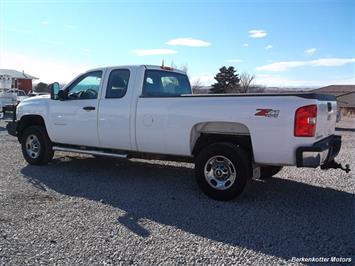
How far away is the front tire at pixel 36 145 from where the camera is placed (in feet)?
25.5

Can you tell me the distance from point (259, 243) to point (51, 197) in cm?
322

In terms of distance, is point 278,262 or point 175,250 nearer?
point 278,262

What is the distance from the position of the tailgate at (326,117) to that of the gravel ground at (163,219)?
1.07 metres

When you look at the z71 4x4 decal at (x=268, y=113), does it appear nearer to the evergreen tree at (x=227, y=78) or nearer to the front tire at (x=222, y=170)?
the front tire at (x=222, y=170)

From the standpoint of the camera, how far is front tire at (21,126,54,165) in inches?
306

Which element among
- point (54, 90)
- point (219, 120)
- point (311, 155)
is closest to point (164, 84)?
point (219, 120)

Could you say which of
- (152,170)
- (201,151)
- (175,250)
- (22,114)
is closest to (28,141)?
(22,114)

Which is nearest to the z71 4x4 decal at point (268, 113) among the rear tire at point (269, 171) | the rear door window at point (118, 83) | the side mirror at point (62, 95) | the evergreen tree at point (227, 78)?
the rear tire at point (269, 171)

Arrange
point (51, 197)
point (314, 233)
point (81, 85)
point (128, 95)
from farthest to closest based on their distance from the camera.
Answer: point (81, 85), point (128, 95), point (51, 197), point (314, 233)

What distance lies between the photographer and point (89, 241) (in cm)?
404

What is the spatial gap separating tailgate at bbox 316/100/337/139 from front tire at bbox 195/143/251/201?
1.08m

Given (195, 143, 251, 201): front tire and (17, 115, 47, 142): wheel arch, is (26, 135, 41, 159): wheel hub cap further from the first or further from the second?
(195, 143, 251, 201): front tire

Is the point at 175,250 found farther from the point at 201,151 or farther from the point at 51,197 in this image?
the point at 51,197

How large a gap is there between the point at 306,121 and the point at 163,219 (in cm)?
222
